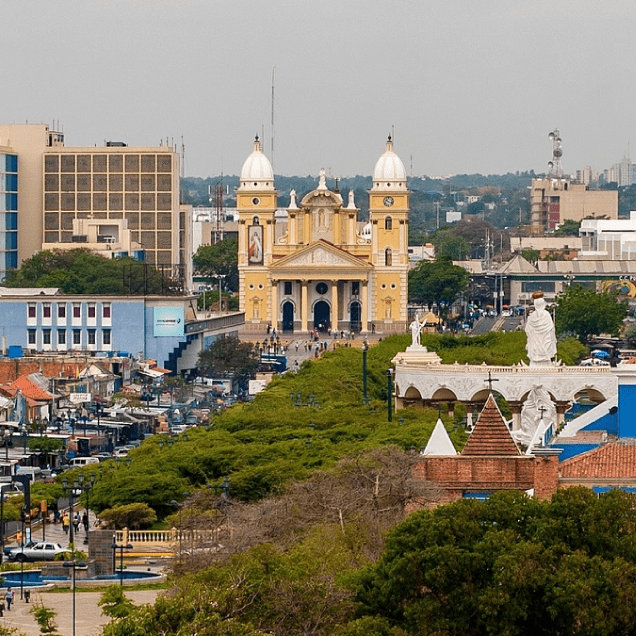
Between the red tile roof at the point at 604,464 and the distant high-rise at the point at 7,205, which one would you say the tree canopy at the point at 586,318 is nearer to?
the distant high-rise at the point at 7,205

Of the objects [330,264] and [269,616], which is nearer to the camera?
[269,616]

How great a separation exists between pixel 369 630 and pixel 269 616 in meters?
2.31

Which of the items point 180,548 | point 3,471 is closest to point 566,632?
point 180,548

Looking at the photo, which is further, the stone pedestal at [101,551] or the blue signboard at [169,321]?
the blue signboard at [169,321]

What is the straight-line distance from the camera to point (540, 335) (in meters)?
80.5

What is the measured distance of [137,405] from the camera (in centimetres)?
10981

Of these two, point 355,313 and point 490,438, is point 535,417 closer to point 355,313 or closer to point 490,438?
point 490,438

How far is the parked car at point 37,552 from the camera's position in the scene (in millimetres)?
61500

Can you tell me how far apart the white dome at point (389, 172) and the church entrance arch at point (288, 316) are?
31.2ft

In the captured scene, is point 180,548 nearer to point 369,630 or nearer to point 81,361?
point 369,630

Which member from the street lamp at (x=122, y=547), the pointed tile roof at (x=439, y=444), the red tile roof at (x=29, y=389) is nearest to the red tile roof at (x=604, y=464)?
the pointed tile roof at (x=439, y=444)

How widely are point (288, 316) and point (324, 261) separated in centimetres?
487

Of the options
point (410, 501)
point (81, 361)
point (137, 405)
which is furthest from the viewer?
point (81, 361)

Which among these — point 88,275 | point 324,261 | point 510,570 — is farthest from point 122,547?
point 324,261
